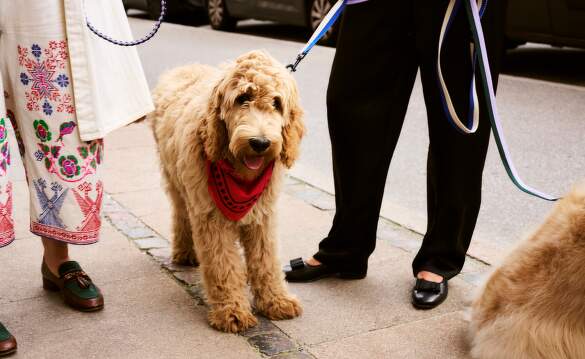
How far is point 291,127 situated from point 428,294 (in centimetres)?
107

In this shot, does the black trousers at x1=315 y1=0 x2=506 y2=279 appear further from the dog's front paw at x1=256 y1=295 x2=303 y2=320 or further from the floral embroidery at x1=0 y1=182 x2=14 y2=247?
the floral embroidery at x1=0 y1=182 x2=14 y2=247

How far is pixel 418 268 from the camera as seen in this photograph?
3.81 metres

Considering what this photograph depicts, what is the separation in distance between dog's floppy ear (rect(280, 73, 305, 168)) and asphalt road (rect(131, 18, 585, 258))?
116cm

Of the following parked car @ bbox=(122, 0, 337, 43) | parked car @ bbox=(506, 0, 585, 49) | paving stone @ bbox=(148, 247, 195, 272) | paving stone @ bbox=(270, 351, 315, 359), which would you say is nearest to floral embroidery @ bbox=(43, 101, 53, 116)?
paving stone @ bbox=(148, 247, 195, 272)

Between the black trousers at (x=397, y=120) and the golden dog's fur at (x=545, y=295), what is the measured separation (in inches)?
31.1

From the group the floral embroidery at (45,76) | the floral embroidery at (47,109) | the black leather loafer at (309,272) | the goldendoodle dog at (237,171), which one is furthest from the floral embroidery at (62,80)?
the black leather loafer at (309,272)

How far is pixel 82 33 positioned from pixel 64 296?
4.16 feet

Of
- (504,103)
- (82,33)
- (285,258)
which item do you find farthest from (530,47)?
(82,33)

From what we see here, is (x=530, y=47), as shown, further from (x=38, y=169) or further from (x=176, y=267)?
(x=38, y=169)

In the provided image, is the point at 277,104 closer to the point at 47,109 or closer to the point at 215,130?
the point at 215,130

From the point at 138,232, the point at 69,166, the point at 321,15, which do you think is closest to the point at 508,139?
the point at 138,232

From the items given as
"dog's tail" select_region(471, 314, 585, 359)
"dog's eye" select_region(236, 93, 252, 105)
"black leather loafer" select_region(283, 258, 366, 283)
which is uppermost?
"dog's eye" select_region(236, 93, 252, 105)

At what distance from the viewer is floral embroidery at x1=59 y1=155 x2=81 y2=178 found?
3.29 metres

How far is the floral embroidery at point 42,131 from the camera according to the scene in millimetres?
3236
